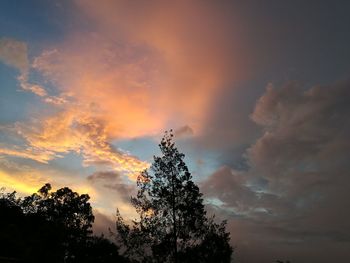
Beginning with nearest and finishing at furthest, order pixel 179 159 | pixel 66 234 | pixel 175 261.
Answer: pixel 175 261
pixel 179 159
pixel 66 234

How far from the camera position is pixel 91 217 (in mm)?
83438

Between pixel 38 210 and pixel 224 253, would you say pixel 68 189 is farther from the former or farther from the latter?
pixel 224 253

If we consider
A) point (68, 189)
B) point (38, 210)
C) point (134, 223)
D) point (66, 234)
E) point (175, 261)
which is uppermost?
point (68, 189)

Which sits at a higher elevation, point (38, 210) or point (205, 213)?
point (38, 210)

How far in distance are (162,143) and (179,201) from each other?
572 cm

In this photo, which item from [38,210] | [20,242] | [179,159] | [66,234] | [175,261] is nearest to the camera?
[175,261]

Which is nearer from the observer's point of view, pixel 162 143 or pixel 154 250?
pixel 154 250

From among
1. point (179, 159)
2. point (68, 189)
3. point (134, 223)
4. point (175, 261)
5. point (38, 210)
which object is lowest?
point (175, 261)

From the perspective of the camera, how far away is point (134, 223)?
3266 cm

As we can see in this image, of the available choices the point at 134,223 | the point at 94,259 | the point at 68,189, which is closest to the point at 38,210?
the point at 68,189

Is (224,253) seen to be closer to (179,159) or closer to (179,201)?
(179,201)

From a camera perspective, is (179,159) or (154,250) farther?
(179,159)

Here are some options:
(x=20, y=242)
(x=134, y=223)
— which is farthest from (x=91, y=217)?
(x=134, y=223)

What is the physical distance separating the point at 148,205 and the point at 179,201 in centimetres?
288
